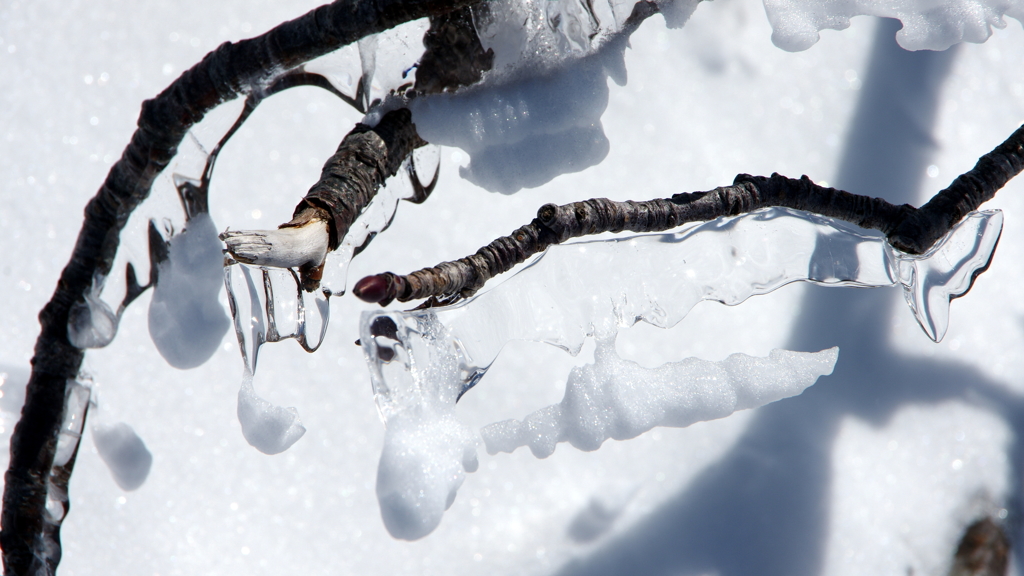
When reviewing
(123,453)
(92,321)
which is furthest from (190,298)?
(123,453)

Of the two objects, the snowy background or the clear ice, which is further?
the snowy background

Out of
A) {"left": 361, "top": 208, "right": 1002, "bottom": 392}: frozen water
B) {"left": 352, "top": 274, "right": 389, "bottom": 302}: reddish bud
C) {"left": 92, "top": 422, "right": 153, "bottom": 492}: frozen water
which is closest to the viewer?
{"left": 352, "top": 274, "right": 389, "bottom": 302}: reddish bud

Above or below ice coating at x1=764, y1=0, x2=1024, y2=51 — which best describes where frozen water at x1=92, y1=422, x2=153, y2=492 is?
below

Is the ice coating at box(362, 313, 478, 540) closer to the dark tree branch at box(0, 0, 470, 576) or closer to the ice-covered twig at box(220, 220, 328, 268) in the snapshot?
the ice-covered twig at box(220, 220, 328, 268)

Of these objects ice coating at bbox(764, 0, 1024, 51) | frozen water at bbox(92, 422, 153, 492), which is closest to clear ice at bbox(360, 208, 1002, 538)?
ice coating at bbox(764, 0, 1024, 51)

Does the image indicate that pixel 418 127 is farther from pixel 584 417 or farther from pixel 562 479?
pixel 562 479

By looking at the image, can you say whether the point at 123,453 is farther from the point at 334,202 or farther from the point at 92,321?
the point at 334,202

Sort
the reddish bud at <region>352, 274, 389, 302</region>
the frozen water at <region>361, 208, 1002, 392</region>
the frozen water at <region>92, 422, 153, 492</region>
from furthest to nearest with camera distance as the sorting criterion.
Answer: the frozen water at <region>92, 422, 153, 492</region>, the frozen water at <region>361, 208, 1002, 392</region>, the reddish bud at <region>352, 274, 389, 302</region>

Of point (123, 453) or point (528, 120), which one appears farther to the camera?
point (123, 453)
